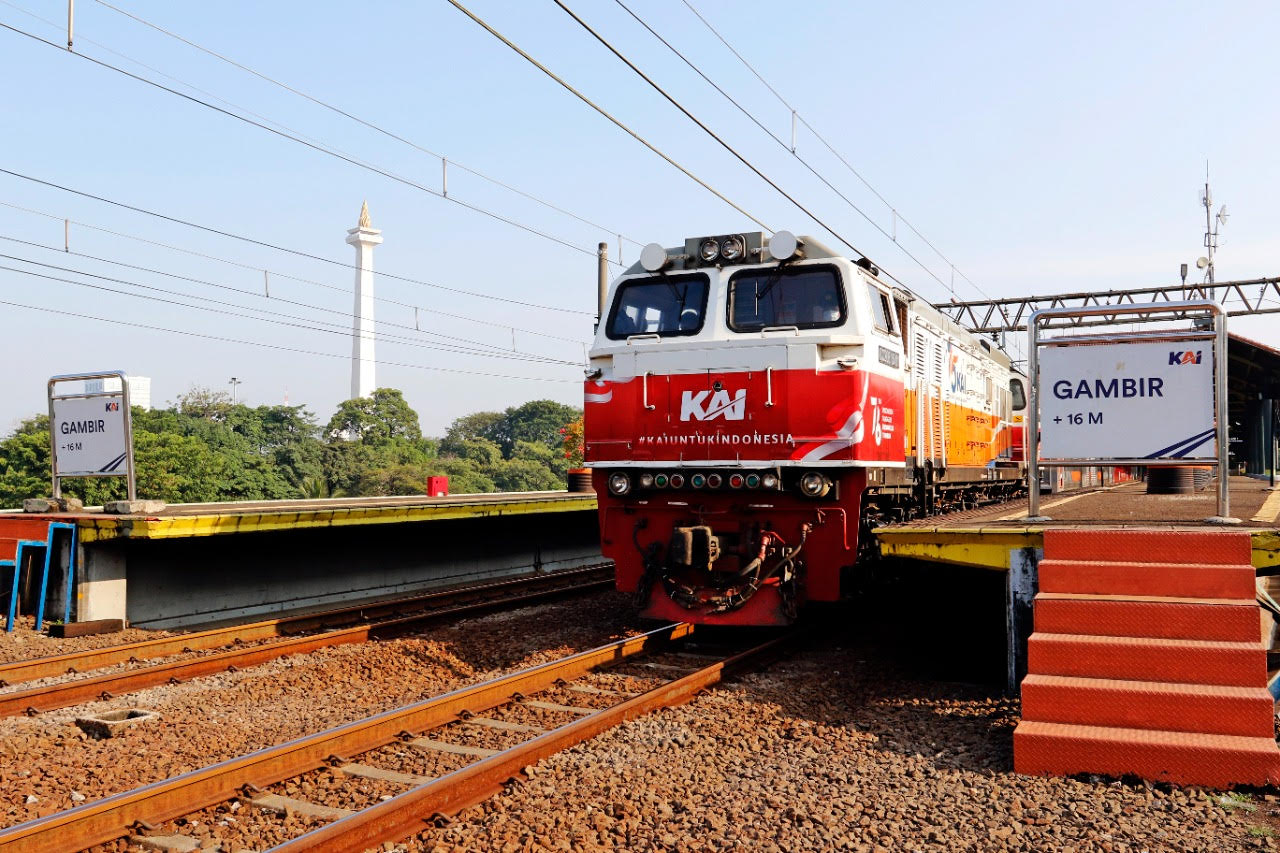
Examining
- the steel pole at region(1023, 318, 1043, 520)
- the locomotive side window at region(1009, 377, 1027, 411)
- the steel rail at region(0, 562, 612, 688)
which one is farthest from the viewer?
the locomotive side window at region(1009, 377, 1027, 411)

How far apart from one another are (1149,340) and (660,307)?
163 inches

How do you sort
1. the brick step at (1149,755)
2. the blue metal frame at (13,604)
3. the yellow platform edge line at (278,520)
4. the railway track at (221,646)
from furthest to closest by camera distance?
the blue metal frame at (13,604) → the yellow platform edge line at (278,520) → the railway track at (221,646) → the brick step at (1149,755)

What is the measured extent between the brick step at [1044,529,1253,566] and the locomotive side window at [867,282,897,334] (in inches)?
113

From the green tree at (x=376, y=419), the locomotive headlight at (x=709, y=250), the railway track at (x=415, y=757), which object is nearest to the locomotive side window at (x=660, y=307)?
the locomotive headlight at (x=709, y=250)

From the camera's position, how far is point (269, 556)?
12344 millimetres

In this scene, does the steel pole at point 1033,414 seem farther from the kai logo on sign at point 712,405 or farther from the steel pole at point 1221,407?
the kai logo on sign at point 712,405

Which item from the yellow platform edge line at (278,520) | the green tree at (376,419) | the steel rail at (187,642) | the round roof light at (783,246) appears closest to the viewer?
the steel rail at (187,642)

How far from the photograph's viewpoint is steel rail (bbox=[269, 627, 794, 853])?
14.3 ft

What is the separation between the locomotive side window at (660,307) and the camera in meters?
9.20

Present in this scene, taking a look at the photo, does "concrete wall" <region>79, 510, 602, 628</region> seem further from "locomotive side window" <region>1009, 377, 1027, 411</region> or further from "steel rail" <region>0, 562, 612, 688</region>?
"locomotive side window" <region>1009, 377, 1027, 411</region>

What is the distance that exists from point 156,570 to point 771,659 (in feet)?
22.6

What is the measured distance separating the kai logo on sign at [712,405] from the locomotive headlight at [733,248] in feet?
4.49

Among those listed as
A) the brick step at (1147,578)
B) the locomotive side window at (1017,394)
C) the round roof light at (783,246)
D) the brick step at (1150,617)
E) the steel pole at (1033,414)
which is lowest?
the brick step at (1150,617)

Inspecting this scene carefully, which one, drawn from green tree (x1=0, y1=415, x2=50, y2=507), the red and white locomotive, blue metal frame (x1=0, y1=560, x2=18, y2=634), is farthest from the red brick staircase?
green tree (x1=0, y1=415, x2=50, y2=507)
